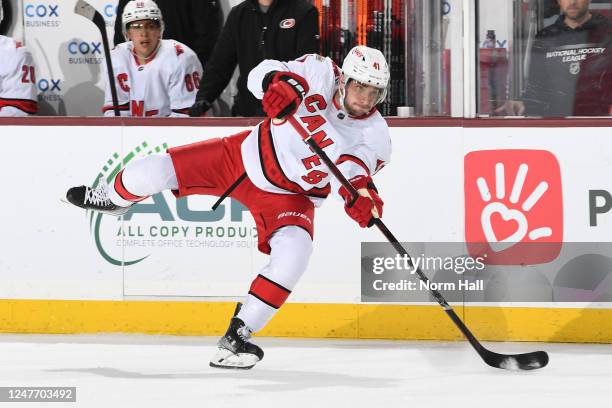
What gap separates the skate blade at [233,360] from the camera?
13.6 feet

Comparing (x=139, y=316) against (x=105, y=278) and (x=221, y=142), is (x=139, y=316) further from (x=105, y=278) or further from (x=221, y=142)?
(x=221, y=142)

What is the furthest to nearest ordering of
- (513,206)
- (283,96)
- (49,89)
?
(49,89) < (513,206) < (283,96)

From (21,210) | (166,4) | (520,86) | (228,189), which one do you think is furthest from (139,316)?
(520,86)

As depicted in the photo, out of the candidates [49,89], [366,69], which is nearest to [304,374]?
[366,69]

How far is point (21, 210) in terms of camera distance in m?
5.23

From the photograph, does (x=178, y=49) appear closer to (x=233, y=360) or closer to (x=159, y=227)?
(x=159, y=227)

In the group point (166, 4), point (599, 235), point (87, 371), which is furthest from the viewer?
point (166, 4)

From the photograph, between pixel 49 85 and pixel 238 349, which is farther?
pixel 49 85

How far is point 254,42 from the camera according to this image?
537 cm

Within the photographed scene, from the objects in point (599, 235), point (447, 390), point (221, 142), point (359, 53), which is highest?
point (359, 53)

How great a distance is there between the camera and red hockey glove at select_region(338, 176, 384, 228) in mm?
4148

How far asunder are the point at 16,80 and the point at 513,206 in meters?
2.28

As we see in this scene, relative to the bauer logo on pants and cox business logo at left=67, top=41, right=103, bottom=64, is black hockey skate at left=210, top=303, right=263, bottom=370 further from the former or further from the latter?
cox business logo at left=67, top=41, right=103, bottom=64

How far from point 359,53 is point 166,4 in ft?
5.50
